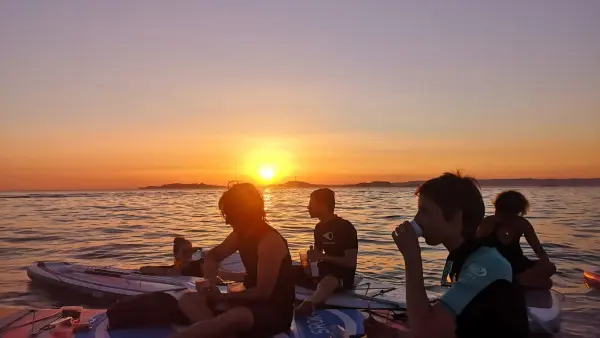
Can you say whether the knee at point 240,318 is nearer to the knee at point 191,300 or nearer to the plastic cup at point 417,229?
the knee at point 191,300

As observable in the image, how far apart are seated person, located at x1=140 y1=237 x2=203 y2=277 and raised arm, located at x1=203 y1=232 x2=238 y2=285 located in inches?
171

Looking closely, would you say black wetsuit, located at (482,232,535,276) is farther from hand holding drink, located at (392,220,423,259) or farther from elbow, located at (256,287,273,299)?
hand holding drink, located at (392,220,423,259)

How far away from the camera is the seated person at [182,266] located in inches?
430

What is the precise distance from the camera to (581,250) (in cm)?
1788

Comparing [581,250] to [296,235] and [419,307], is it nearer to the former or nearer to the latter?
[296,235]

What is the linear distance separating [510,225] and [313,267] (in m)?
3.66

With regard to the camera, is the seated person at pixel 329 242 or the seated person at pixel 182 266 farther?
the seated person at pixel 182 266

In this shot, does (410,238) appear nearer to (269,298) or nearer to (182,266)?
(269,298)

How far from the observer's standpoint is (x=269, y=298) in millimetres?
5672

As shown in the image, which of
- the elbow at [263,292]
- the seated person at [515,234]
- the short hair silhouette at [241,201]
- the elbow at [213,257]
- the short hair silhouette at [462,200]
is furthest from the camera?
the seated person at [515,234]

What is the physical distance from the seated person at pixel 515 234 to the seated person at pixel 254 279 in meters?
3.62

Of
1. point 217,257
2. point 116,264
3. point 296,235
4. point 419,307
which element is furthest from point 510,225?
point 296,235

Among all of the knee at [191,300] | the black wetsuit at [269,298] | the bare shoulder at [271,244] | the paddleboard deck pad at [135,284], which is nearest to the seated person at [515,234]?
the paddleboard deck pad at [135,284]

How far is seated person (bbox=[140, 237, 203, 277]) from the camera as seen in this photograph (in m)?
10.9
